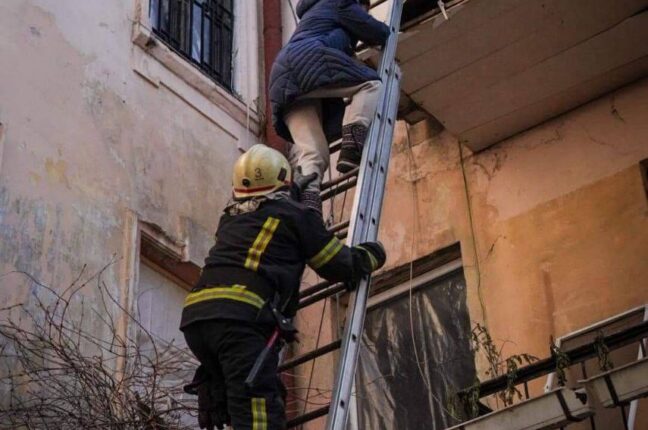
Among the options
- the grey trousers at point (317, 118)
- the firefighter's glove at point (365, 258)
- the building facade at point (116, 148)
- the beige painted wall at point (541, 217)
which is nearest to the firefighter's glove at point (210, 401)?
the firefighter's glove at point (365, 258)

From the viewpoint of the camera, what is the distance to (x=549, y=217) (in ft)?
24.7

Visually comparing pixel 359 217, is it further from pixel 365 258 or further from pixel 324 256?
pixel 324 256

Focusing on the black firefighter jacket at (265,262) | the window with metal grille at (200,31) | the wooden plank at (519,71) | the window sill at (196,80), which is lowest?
the black firefighter jacket at (265,262)

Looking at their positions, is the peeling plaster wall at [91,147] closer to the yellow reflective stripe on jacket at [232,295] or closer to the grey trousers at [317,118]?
the grey trousers at [317,118]

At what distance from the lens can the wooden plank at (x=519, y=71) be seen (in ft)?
23.2

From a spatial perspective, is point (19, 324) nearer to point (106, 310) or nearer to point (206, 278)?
point (106, 310)

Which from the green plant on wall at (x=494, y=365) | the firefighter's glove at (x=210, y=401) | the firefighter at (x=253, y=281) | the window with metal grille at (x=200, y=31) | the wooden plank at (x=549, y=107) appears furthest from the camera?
the window with metal grille at (x=200, y=31)

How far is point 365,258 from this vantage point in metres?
5.11

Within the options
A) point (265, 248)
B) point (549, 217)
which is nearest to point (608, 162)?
point (549, 217)

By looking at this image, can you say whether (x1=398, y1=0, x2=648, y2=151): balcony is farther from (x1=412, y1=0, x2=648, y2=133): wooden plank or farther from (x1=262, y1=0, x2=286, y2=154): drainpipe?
(x1=262, y1=0, x2=286, y2=154): drainpipe

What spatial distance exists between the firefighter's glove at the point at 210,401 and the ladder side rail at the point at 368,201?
0.52 metres

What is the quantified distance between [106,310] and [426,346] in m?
2.07

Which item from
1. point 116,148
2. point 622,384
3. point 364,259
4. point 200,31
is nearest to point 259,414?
point 364,259

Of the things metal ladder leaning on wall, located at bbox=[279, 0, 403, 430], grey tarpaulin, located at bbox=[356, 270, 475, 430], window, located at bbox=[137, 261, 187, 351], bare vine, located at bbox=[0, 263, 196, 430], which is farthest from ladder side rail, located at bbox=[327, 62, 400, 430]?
window, located at bbox=[137, 261, 187, 351]
